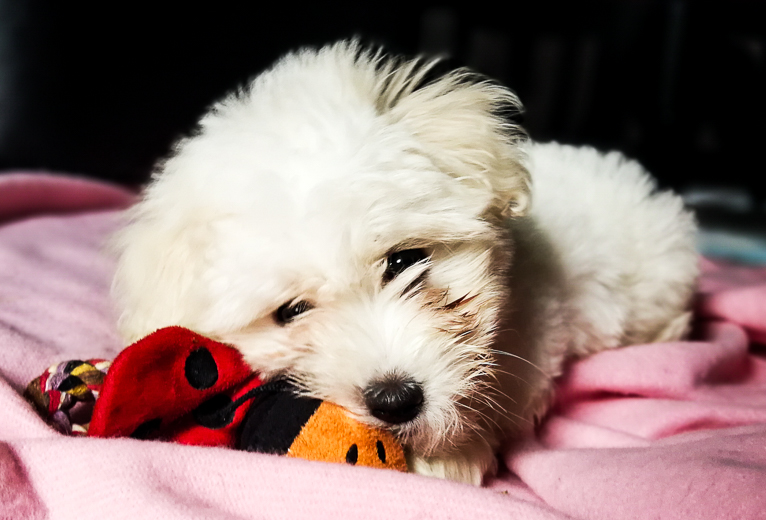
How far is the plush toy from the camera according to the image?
1.04 meters

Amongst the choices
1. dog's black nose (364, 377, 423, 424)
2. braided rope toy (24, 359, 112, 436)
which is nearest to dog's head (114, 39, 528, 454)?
dog's black nose (364, 377, 423, 424)

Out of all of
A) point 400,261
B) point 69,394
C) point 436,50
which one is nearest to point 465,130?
point 400,261

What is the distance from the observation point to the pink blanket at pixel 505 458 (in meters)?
0.93

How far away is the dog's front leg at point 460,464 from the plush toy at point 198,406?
0.05 metres

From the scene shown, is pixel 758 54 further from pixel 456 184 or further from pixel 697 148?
pixel 456 184

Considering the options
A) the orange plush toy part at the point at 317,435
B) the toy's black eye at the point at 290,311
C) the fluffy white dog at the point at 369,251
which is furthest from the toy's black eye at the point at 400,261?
the orange plush toy part at the point at 317,435

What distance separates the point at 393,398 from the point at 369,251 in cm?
24

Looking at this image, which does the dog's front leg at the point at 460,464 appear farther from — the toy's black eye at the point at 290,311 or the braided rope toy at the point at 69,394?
the braided rope toy at the point at 69,394

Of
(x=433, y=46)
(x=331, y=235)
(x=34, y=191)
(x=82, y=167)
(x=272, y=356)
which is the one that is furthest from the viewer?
(x=433, y=46)

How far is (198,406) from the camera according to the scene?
1.13 meters

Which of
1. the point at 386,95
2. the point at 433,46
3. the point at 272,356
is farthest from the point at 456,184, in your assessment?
the point at 433,46

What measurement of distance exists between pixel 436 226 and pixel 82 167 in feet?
8.82

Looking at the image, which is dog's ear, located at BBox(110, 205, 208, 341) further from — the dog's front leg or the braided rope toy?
the dog's front leg

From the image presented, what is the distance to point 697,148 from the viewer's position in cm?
420
